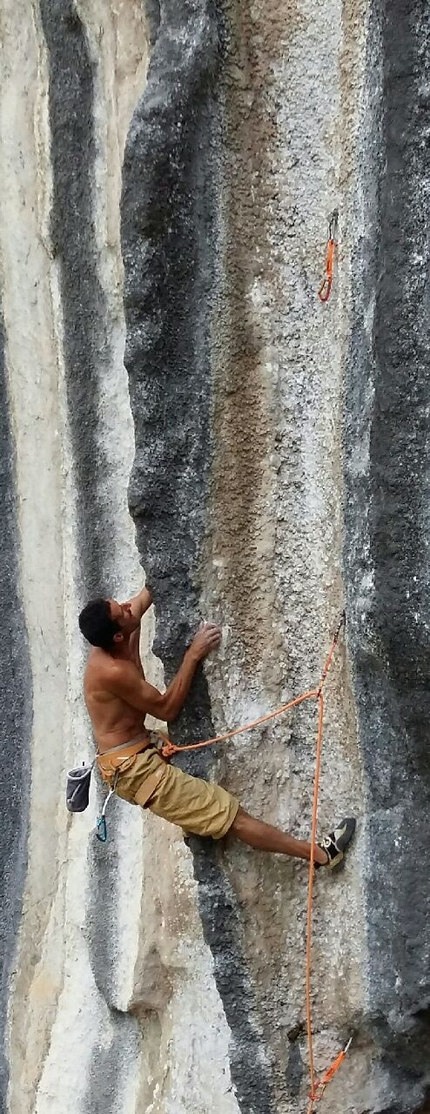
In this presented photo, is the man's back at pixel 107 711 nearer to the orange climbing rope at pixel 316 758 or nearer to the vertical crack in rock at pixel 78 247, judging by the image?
the orange climbing rope at pixel 316 758

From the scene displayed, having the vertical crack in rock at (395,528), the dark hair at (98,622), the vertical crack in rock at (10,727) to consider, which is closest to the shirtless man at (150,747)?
the dark hair at (98,622)

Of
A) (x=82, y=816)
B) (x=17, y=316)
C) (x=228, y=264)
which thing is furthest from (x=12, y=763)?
(x=228, y=264)

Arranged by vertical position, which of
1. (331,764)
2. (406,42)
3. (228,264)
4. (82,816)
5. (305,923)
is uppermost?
(406,42)

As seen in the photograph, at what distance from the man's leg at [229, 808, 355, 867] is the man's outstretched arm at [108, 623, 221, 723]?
30cm

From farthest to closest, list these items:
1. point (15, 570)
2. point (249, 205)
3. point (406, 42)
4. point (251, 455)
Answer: point (15, 570) < point (251, 455) < point (249, 205) < point (406, 42)

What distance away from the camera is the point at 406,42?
1441 mm

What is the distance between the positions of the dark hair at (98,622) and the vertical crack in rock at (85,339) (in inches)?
25.7

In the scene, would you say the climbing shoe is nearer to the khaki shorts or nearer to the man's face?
the khaki shorts

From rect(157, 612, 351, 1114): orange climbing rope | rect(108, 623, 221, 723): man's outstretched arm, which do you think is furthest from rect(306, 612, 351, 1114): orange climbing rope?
rect(108, 623, 221, 723): man's outstretched arm

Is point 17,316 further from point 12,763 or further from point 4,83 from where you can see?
point 12,763

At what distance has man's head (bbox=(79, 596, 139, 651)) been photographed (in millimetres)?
1883

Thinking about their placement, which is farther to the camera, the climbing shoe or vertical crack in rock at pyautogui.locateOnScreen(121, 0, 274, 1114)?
the climbing shoe

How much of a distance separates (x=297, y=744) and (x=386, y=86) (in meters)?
1.38

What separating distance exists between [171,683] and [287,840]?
1.49ft
